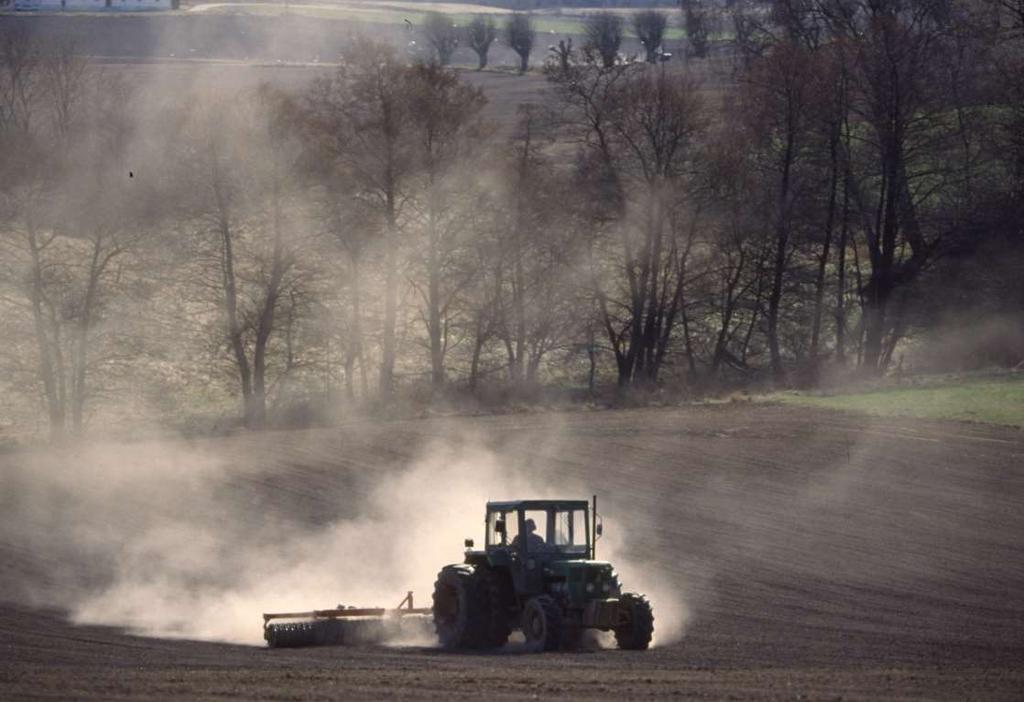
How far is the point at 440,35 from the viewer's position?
51.1 m

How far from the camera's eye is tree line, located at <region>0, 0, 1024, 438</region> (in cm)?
3916

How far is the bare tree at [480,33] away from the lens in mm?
61594

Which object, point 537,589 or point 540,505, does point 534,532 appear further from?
point 537,589

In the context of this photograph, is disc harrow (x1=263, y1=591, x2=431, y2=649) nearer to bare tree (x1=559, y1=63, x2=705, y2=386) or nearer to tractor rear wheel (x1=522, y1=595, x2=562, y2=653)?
tractor rear wheel (x1=522, y1=595, x2=562, y2=653)

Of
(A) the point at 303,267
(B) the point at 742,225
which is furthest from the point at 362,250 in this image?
(B) the point at 742,225

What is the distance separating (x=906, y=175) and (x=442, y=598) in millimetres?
36197

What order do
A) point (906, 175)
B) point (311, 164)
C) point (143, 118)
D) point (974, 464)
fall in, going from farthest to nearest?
point (906, 175) < point (143, 118) < point (311, 164) < point (974, 464)

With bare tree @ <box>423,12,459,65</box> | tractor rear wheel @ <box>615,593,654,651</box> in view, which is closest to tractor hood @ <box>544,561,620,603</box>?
tractor rear wheel @ <box>615,593,654,651</box>

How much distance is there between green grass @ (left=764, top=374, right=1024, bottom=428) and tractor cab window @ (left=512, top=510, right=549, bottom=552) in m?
18.8

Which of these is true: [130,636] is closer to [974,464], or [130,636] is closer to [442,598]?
[442,598]

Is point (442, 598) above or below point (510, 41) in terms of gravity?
below

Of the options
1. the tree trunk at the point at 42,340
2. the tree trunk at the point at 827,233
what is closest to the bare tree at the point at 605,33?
the tree trunk at the point at 827,233

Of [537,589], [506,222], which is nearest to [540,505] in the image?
[537,589]

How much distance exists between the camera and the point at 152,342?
4488cm
